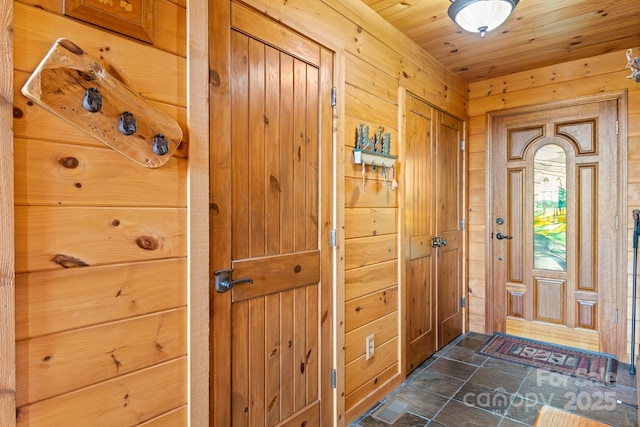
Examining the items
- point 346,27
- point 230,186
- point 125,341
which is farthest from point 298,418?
point 346,27

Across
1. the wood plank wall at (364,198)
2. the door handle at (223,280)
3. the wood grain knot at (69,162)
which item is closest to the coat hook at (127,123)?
the wood grain knot at (69,162)

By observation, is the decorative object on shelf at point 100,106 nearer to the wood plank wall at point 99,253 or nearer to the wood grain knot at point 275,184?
the wood plank wall at point 99,253

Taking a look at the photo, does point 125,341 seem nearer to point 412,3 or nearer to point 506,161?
point 412,3

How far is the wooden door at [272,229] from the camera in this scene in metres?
1.48

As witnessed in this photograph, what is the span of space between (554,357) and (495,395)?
3.24 ft

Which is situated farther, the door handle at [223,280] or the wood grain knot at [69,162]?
the door handle at [223,280]

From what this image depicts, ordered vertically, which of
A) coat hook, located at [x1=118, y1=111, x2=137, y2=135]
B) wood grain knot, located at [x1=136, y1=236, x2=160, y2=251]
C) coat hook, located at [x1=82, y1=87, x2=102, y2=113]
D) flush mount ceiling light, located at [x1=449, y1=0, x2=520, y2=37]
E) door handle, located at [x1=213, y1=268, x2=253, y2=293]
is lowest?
door handle, located at [x1=213, y1=268, x2=253, y2=293]

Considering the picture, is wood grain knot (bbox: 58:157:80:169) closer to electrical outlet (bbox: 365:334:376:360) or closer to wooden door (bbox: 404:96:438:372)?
electrical outlet (bbox: 365:334:376:360)

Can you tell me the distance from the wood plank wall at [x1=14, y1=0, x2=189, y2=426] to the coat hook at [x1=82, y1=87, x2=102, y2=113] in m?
0.08

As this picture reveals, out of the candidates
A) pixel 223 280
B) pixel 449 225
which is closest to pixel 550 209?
pixel 449 225

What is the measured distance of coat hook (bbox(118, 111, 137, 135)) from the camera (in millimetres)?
1139

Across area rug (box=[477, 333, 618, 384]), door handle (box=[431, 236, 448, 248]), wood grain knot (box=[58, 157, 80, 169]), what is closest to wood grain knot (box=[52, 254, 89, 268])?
wood grain knot (box=[58, 157, 80, 169])

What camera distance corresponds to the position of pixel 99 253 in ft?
3.67

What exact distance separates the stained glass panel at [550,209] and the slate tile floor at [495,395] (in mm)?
973
